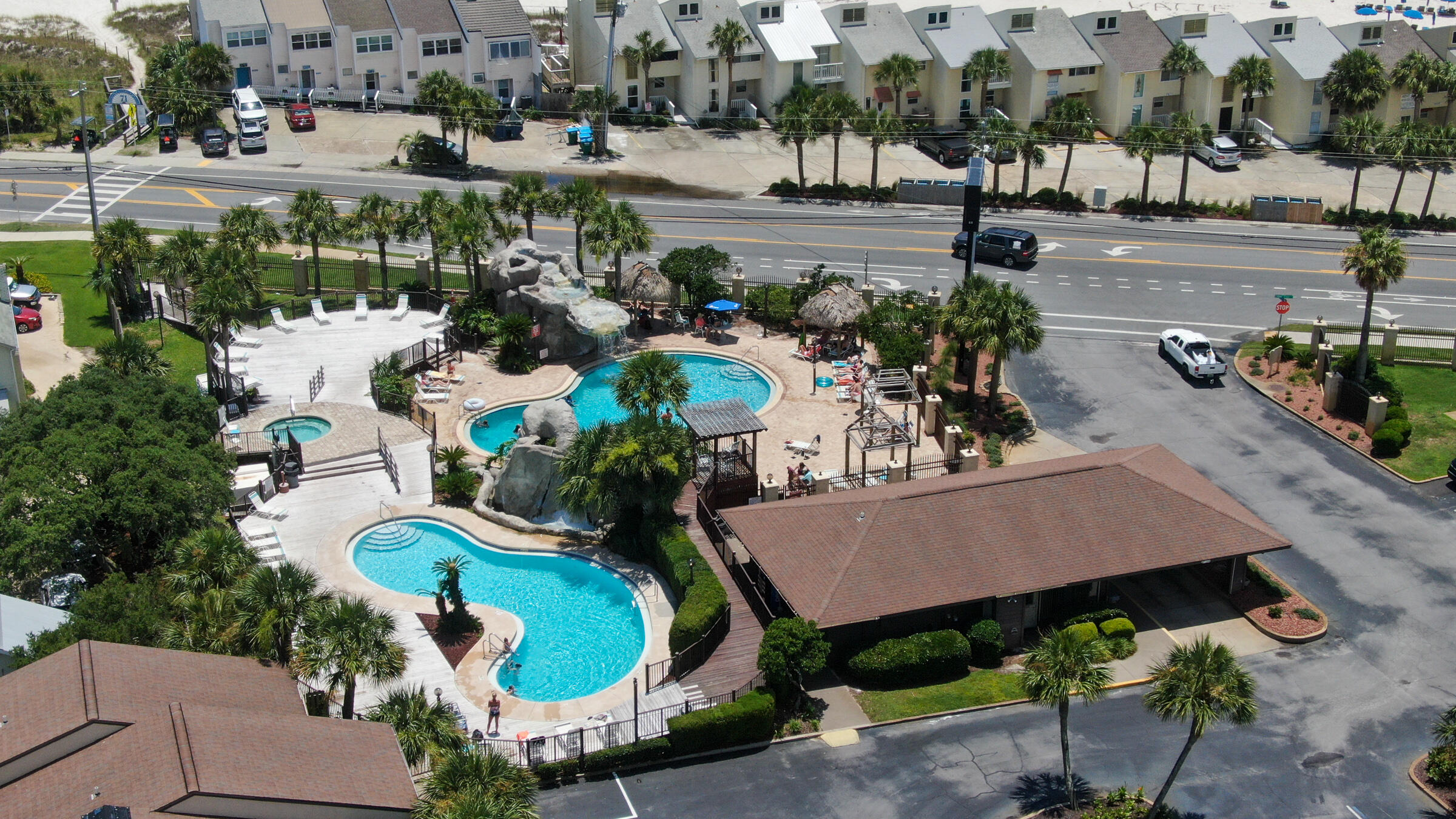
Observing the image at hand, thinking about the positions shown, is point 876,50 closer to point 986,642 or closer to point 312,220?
point 312,220

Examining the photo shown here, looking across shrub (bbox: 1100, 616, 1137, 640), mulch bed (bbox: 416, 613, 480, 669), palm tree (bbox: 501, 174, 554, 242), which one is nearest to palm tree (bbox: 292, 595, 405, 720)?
mulch bed (bbox: 416, 613, 480, 669)

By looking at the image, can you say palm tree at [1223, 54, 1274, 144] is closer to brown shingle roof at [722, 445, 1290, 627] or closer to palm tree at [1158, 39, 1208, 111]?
palm tree at [1158, 39, 1208, 111]

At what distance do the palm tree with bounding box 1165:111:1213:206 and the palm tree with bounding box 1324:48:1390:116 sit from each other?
456 inches

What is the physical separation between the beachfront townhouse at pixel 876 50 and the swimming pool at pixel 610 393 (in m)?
40.2

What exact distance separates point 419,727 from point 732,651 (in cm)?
1138

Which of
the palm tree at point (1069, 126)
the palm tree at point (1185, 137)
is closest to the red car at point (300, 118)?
the palm tree at point (1069, 126)

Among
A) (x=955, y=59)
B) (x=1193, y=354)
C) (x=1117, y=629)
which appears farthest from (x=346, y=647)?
(x=955, y=59)

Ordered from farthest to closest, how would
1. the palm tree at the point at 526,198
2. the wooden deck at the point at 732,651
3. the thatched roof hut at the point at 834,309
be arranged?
the palm tree at the point at 526,198 → the thatched roof hut at the point at 834,309 → the wooden deck at the point at 732,651

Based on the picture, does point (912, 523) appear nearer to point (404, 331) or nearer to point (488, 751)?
point (488, 751)

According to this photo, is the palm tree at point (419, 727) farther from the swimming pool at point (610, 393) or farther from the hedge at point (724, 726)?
the swimming pool at point (610, 393)

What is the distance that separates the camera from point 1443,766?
36.8 m

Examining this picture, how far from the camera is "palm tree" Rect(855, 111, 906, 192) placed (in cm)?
8306

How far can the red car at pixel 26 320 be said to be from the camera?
2467 inches

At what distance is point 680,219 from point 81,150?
38944 millimetres
